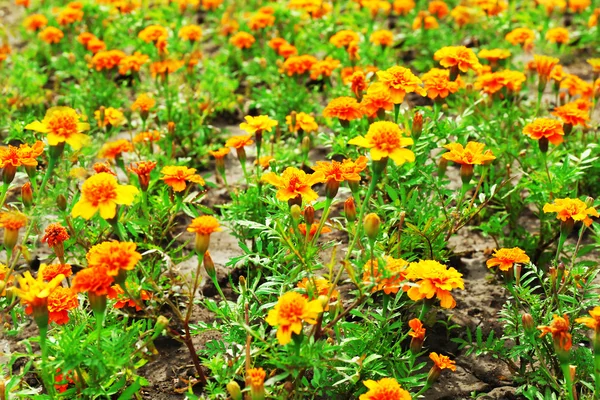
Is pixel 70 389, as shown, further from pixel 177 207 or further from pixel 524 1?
pixel 524 1

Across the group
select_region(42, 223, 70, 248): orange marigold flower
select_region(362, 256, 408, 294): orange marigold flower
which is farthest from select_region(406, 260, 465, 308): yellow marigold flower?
select_region(42, 223, 70, 248): orange marigold flower

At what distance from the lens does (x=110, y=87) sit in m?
4.42

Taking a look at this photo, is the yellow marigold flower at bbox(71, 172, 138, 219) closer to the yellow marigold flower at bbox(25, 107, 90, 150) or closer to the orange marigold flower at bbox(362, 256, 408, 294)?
the yellow marigold flower at bbox(25, 107, 90, 150)

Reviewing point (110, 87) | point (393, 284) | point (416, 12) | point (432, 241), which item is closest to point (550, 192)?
point (432, 241)

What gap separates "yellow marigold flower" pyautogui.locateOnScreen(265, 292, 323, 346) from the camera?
1942 mm

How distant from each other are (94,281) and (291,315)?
22.9 inches

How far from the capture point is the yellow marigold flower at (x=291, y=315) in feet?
6.37

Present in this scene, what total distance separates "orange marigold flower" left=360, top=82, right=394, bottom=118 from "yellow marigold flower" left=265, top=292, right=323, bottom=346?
3.59 feet

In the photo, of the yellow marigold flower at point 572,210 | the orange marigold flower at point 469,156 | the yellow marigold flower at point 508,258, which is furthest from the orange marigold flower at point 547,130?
the yellow marigold flower at point 508,258

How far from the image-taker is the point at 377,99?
282 centimetres

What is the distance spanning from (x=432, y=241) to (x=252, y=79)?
2.36 metres

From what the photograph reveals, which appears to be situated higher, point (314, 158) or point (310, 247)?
point (310, 247)

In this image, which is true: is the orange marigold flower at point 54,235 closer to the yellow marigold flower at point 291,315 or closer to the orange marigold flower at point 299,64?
the yellow marigold flower at point 291,315

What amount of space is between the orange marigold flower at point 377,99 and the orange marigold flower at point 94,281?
1.35 metres
